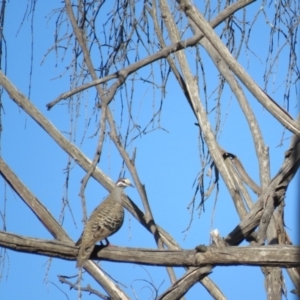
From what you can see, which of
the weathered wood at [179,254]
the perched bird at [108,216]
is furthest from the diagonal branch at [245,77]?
the perched bird at [108,216]

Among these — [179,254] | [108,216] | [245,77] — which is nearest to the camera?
[179,254]

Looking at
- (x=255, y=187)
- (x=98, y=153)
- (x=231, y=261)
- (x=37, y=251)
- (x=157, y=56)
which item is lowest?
(x=231, y=261)

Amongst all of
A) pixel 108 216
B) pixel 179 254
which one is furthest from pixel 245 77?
pixel 108 216

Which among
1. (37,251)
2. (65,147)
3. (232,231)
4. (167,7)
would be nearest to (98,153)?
(37,251)

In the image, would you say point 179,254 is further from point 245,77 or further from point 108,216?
point 108,216

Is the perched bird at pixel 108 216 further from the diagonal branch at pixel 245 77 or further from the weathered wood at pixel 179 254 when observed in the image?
the diagonal branch at pixel 245 77

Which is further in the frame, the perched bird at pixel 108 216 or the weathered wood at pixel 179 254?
the perched bird at pixel 108 216

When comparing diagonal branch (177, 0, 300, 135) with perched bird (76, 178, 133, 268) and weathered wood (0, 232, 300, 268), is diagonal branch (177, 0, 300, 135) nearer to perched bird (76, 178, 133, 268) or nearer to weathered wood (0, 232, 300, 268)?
weathered wood (0, 232, 300, 268)

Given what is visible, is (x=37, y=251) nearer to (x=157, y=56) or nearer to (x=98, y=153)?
(x=98, y=153)

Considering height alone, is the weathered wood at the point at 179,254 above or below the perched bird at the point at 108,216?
below

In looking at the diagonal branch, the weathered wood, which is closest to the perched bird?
→ the weathered wood

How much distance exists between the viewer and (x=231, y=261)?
9.34 ft

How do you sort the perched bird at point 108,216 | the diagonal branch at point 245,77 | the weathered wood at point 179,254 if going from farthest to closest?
1. the perched bird at point 108,216
2. the diagonal branch at point 245,77
3. the weathered wood at point 179,254

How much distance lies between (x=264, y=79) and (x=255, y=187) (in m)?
0.59
